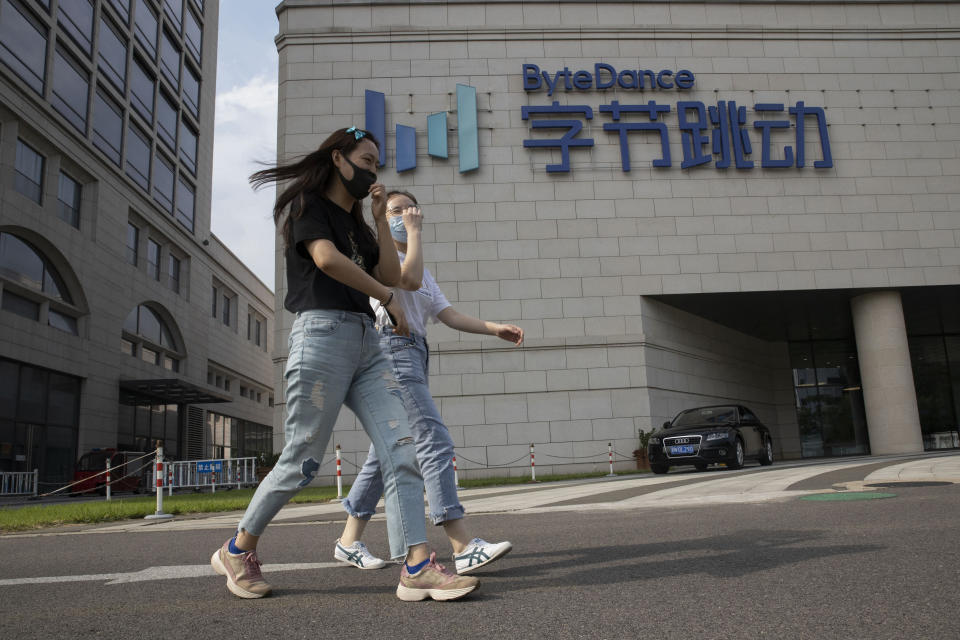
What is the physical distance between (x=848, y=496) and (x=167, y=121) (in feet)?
126

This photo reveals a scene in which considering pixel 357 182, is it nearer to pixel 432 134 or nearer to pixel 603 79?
pixel 432 134

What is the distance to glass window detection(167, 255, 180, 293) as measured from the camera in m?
37.2

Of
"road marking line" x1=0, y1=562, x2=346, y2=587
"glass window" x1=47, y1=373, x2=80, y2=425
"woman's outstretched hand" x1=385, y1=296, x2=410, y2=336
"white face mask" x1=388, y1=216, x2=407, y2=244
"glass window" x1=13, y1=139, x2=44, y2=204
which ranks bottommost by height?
"road marking line" x1=0, y1=562, x2=346, y2=587

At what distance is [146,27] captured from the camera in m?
35.0

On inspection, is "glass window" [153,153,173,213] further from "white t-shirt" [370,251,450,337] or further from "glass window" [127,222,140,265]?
"white t-shirt" [370,251,450,337]

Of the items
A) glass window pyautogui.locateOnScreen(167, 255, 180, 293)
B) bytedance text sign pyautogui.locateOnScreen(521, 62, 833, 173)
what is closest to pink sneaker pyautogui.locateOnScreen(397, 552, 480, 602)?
bytedance text sign pyautogui.locateOnScreen(521, 62, 833, 173)

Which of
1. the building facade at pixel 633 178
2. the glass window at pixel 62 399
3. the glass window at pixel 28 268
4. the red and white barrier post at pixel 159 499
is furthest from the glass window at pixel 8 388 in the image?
the red and white barrier post at pixel 159 499

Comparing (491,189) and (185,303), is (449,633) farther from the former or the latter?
(185,303)

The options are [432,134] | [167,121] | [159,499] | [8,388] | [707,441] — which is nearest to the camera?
[159,499]

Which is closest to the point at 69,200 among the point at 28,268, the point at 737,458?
the point at 28,268

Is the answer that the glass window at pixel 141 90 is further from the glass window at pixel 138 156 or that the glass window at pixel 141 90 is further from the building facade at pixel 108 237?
the glass window at pixel 138 156

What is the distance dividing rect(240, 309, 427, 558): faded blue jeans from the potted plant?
54.6 ft

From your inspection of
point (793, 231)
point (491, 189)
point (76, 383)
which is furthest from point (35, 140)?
point (793, 231)

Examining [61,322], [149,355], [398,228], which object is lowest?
[398,228]
